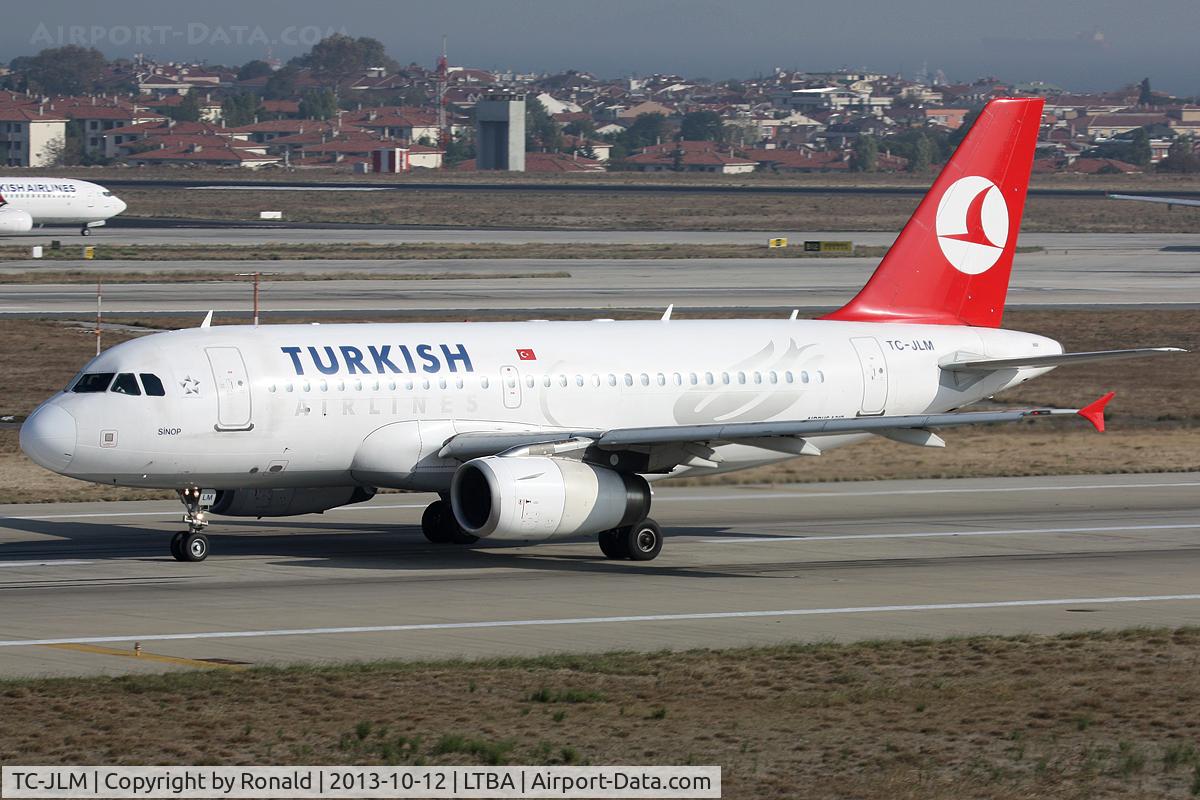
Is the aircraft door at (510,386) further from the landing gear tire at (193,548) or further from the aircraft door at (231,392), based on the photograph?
the landing gear tire at (193,548)

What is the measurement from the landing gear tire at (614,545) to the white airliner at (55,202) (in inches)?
4353

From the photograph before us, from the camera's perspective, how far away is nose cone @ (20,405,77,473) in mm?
31453

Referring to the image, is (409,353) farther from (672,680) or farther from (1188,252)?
(1188,252)

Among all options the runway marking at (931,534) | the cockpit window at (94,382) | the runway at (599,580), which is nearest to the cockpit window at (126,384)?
the cockpit window at (94,382)

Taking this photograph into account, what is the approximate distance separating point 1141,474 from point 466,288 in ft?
172

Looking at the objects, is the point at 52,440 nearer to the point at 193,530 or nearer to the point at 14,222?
the point at 193,530

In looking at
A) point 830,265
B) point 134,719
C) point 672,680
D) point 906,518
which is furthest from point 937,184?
point 830,265

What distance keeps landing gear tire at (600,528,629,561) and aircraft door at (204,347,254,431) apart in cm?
676

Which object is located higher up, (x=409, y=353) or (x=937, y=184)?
(x=937, y=184)

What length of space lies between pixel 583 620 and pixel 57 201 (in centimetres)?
11868

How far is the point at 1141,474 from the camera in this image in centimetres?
4581

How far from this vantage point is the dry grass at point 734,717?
1884 cm
